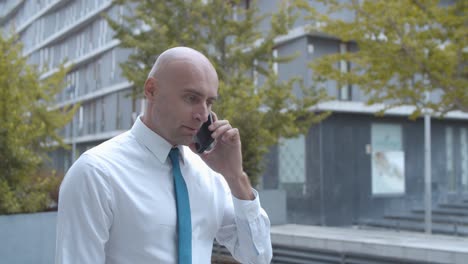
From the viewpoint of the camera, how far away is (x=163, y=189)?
203cm

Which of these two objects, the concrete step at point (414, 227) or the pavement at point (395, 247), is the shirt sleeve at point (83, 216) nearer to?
the pavement at point (395, 247)

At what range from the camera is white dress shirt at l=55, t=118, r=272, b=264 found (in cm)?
182

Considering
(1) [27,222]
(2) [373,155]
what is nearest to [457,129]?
(2) [373,155]

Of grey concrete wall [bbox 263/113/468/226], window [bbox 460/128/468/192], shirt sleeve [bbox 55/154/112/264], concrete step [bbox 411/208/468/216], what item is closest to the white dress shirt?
shirt sleeve [bbox 55/154/112/264]

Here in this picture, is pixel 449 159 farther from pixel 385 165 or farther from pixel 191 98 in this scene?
pixel 191 98

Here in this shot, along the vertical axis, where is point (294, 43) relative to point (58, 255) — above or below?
above

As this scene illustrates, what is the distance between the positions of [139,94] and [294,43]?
236 inches

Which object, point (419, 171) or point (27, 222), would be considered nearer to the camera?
point (27, 222)

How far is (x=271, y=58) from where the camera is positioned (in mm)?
15344

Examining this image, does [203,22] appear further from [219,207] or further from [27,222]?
[219,207]

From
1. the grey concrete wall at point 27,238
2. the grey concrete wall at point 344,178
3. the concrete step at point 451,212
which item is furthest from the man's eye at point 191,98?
the grey concrete wall at point 344,178

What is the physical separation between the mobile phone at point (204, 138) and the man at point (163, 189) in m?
0.02

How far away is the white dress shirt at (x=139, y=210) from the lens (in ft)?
5.98

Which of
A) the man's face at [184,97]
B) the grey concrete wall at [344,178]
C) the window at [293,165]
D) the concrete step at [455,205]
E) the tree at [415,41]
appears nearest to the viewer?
the man's face at [184,97]
